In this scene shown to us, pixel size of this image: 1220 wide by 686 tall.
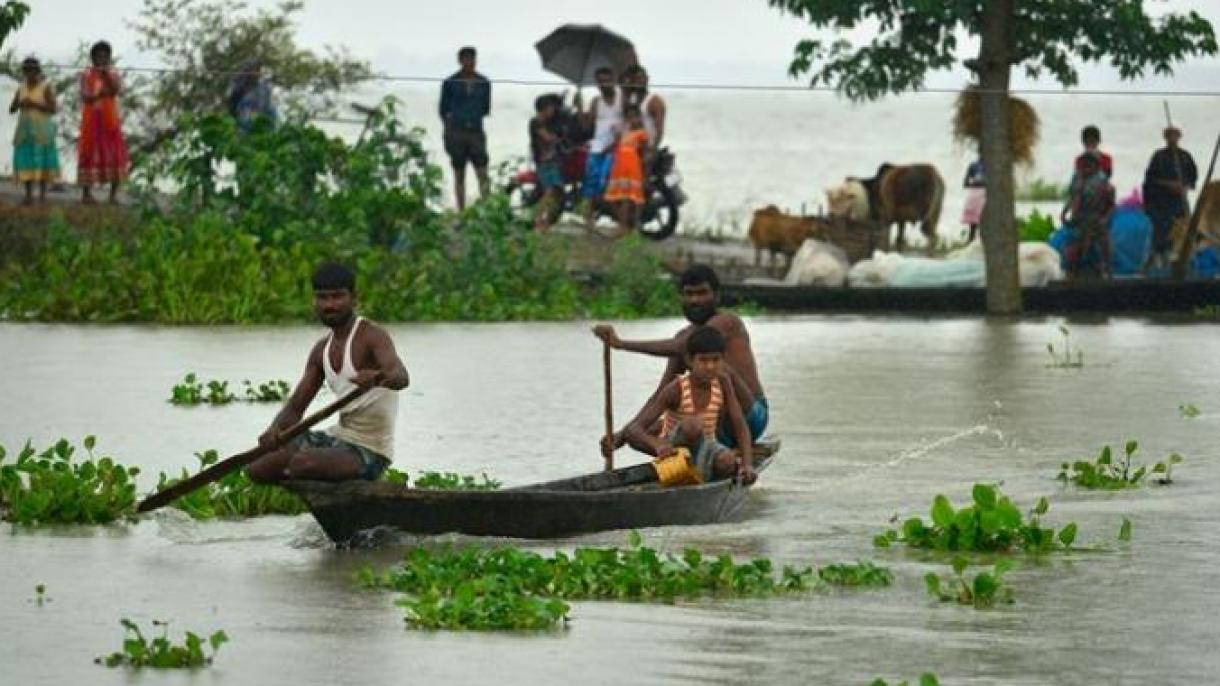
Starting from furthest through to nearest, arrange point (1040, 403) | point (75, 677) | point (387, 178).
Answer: point (387, 178) → point (1040, 403) → point (75, 677)

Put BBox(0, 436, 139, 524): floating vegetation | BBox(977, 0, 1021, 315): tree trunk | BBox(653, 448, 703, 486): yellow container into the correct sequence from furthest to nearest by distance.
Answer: BBox(977, 0, 1021, 315): tree trunk, BBox(653, 448, 703, 486): yellow container, BBox(0, 436, 139, 524): floating vegetation

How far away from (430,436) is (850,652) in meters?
7.19

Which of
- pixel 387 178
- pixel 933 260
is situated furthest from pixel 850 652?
pixel 933 260

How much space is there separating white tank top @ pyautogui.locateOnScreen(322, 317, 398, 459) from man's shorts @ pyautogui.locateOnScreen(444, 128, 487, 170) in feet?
56.3

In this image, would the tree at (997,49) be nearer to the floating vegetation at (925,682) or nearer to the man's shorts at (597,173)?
the man's shorts at (597,173)

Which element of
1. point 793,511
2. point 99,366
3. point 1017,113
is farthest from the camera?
point 1017,113

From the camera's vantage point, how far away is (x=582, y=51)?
33.4 meters

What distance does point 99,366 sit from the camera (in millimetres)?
21016

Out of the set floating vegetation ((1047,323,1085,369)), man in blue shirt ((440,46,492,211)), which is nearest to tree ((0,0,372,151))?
man in blue shirt ((440,46,492,211))

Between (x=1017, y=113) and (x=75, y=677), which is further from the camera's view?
(x=1017, y=113)

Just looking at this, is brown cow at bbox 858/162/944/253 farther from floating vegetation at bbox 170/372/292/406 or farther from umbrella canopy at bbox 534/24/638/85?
floating vegetation at bbox 170/372/292/406

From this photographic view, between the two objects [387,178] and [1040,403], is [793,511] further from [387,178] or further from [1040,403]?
[387,178]

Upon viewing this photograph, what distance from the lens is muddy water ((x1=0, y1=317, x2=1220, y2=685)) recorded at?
33.2 ft

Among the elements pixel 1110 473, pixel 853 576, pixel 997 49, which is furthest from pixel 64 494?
pixel 997 49
